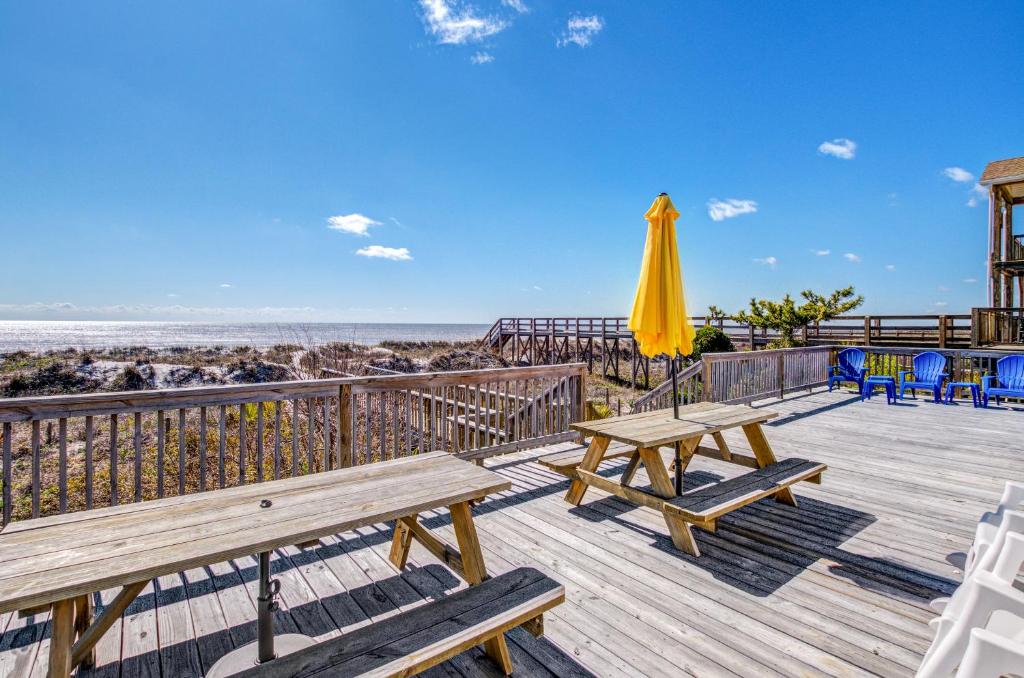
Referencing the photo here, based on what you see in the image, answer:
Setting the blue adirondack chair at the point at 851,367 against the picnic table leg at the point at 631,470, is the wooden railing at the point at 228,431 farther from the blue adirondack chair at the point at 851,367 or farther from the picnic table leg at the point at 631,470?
the blue adirondack chair at the point at 851,367

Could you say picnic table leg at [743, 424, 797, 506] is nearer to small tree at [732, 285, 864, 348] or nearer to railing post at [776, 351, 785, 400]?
railing post at [776, 351, 785, 400]

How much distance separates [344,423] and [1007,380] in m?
10.8

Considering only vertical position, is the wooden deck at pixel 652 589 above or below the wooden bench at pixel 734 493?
below

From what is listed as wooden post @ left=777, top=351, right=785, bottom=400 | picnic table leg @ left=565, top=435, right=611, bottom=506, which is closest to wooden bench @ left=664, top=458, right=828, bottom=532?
picnic table leg @ left=565, top=435, right=611, bottom=506

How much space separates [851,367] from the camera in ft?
30.9

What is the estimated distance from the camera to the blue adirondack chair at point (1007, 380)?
25.2ft

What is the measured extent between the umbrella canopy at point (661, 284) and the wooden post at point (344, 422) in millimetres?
2262

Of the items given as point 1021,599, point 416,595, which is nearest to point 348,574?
point 416,595

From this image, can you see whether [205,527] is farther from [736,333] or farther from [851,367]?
[736,333]

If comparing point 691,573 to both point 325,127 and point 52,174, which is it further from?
point 52,174

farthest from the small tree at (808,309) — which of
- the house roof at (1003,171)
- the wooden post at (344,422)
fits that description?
the wooden post at (344,422)

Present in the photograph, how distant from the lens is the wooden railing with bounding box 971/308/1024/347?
11.4m

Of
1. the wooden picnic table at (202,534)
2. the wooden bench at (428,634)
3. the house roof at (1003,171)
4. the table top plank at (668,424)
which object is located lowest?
the wooden bench at (428,634)

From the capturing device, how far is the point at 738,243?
24.8 meters
